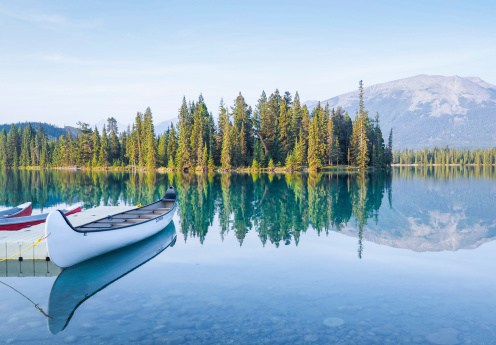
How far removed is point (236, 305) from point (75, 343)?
4.24m

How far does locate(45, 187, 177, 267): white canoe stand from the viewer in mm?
12727

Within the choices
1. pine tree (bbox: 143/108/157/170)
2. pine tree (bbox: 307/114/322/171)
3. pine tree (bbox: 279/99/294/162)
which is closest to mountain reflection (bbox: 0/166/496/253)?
pine tree (bbox: 307/114/322/171)

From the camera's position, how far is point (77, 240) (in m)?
13.7

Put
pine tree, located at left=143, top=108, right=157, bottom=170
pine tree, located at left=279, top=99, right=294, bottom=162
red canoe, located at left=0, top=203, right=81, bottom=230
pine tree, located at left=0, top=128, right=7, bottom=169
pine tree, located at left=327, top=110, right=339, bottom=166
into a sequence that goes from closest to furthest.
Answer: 1. red canoe, located at left=0, top=203, right=81, bottom=230
2. pine tree, located at left=327, top=110, right=339, bottom=166
3. pine tree, located at left=279, top=99, right=294, bottom=162
4. pine tree, located at left=143, top=108, right=157, bottom=170
5. pine tree, located at left=0, top=128, right=7, bottom=169

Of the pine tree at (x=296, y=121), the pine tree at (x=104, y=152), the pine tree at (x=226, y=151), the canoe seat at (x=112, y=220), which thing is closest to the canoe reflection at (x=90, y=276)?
the canoe seat at (x=112, y=220)

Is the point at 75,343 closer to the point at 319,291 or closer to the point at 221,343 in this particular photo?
the point at 221,343

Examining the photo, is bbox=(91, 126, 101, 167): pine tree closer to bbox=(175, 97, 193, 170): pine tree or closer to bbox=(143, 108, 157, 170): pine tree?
bbox=(143, 108, 157, 170): pine tree

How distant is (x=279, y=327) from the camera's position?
29.3 feet

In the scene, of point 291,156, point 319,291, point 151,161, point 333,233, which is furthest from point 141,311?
point 151,161

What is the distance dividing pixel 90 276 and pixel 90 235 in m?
1.80

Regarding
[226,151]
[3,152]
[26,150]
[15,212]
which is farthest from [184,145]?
[3,152]

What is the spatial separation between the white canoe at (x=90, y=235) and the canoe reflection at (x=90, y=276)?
1.14 ft

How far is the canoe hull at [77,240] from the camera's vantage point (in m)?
12.6

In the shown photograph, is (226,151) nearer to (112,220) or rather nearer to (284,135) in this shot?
(284,135)
